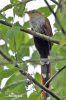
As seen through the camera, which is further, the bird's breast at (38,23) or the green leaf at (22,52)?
the bird's breast at (38,23)

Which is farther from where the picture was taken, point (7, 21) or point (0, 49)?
point (7, 21)

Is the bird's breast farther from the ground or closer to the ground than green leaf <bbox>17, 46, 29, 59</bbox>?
closer to the ground

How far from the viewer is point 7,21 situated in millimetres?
1971

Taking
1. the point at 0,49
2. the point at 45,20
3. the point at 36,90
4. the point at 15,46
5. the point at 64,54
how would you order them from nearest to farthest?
the point at 64,54 < the point at 0,49 < the point at 36,90 < the point at 15,46 < the point at 45,20

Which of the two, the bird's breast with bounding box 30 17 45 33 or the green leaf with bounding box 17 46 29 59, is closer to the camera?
the green leaf with bounding box 17 46 29 59

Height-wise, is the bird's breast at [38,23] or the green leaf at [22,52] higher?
the green leaf at [22,52]

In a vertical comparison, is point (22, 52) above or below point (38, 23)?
above

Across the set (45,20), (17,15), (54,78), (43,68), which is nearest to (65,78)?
(54,78)

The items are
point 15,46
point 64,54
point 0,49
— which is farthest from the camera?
point 15,46

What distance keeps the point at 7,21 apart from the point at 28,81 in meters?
0.44

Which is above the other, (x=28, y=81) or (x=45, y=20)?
(x=28, y=81)

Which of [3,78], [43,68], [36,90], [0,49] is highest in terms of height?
[0,49]

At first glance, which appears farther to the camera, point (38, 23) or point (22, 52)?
point (38, 23)

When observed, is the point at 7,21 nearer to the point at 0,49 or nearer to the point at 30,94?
the point at 0,49
